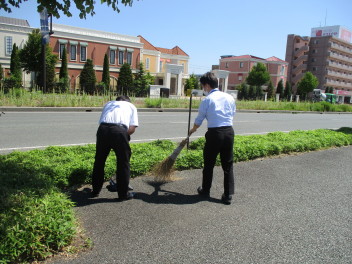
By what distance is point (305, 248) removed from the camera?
332 cm

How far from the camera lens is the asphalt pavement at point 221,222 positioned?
A: 122 inches

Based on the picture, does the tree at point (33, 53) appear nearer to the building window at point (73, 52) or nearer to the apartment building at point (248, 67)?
the building window at point (73, 52)

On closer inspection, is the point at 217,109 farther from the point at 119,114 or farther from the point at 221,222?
the point at 221,222

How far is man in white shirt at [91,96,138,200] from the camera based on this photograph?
4.13 metres

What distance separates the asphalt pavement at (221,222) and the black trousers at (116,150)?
0.80 ft

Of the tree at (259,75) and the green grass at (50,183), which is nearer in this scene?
the green grass at (50,183)

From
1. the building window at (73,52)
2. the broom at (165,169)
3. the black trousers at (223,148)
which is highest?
the building window at (73,52)

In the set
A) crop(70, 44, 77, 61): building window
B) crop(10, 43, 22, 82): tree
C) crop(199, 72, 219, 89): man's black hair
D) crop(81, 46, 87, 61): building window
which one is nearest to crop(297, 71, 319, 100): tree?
crop(81, 46, 87, 61): building window

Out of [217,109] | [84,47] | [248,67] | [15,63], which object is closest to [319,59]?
[248,67]

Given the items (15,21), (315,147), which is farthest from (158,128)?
(15,21)

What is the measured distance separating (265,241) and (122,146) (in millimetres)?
2083

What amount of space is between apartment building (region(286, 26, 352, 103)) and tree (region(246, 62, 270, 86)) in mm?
24350

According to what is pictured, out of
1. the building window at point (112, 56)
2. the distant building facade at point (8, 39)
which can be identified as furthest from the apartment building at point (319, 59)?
the distant building facade at point (8, 39)

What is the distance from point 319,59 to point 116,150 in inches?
3650
